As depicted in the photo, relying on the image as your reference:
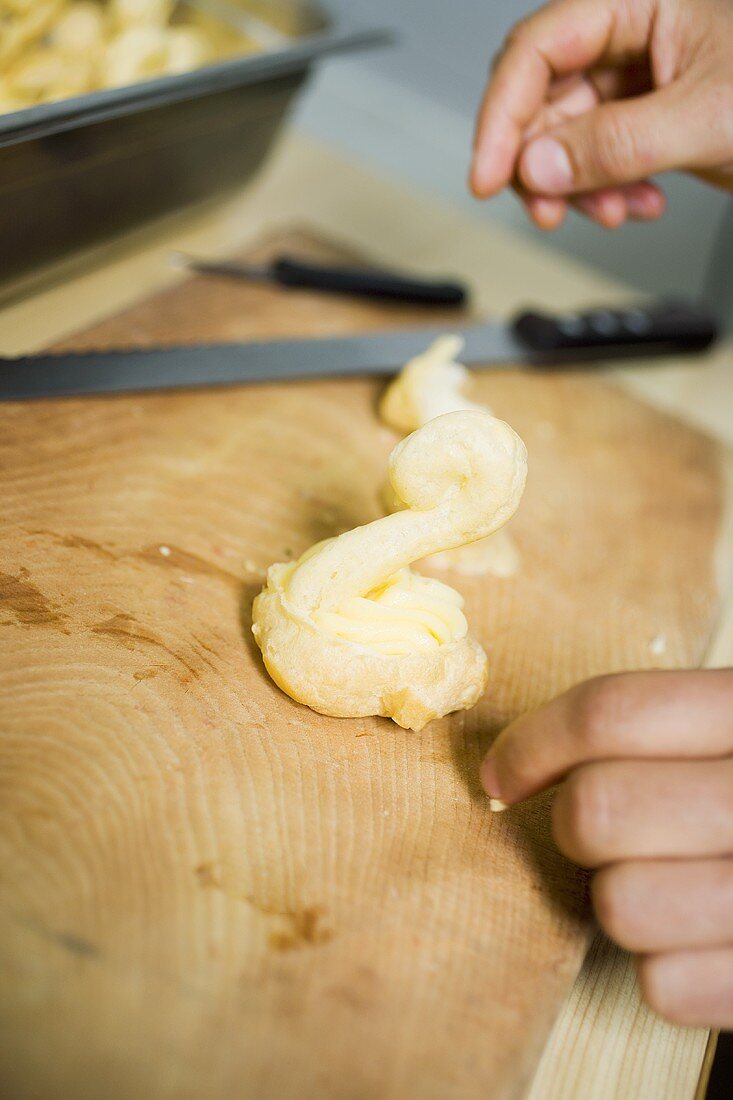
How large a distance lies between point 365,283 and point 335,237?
27 centimetres

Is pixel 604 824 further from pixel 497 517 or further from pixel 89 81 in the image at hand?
pixel 89 81

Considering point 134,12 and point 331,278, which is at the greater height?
point 134,12

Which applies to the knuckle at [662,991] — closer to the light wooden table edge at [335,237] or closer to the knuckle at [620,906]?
the knuckle at [620,906]

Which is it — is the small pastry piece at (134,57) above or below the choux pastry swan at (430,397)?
above

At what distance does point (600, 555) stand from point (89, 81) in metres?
1.16

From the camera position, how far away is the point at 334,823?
98cm

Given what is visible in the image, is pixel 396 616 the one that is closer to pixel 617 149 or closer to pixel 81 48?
pixel 617 149

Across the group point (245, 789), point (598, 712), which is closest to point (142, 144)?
point (245, 789)

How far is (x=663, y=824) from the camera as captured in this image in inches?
33.8

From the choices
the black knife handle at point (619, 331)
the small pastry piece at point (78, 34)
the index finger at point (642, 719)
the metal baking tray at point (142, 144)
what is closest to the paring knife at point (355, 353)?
the black knife handle at point (619, 331)

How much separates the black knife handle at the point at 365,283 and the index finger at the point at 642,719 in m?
1.13

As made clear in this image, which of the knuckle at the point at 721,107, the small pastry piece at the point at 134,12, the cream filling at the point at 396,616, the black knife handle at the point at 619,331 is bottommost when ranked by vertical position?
the black knife handle at the point at 619,331

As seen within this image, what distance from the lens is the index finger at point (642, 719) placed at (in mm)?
883

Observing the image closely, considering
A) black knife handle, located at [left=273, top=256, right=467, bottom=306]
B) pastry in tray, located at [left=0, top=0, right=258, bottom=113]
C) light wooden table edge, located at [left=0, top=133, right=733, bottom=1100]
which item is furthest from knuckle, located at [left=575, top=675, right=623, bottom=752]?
pastry in tray, located at [left=0, top=0, right=258, bottom=113]
